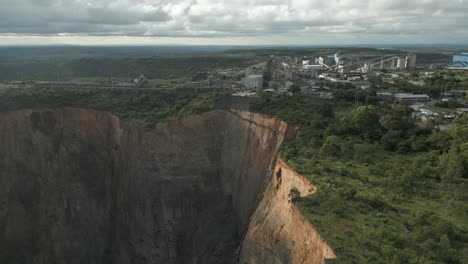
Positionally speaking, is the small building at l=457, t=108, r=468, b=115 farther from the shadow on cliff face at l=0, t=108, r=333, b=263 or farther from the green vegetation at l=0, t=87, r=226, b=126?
the green vegetation at l=0, t=87, r=226, b=126

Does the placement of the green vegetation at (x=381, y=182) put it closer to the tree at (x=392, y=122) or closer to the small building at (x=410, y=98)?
the tree at (x=392, y=122)

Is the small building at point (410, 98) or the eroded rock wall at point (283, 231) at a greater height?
the small building at point (410, 98)

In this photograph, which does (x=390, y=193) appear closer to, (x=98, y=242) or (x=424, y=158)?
(x=424, y=158)

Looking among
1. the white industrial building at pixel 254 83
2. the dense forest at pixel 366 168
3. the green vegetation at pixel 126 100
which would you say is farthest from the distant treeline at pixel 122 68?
the dense forest at pixel 366 168

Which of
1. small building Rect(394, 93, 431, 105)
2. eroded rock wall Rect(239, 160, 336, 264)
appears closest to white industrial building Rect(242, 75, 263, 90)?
small building Rect(394, 93, 431, 105)

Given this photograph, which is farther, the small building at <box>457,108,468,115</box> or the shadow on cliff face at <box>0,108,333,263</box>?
the small building at <box>457,108,468,115</box>

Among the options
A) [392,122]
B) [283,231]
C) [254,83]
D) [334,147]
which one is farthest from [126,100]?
[283,231]

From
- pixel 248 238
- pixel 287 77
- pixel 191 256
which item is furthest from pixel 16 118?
pixel 287 77
